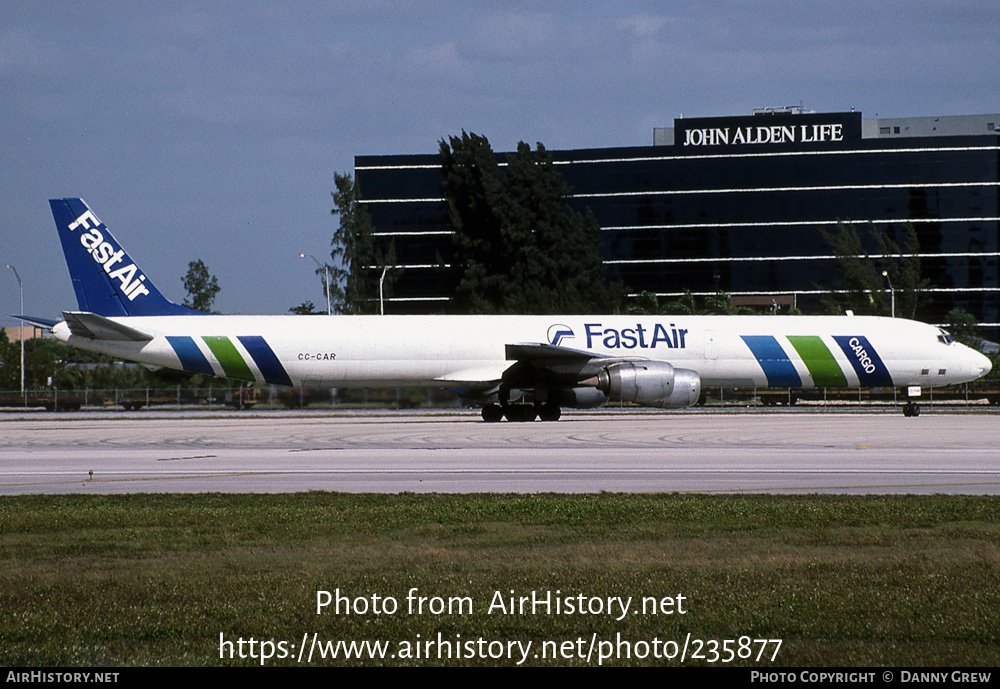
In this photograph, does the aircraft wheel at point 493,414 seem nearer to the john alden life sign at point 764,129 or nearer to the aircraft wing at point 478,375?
the aircraft wing at point 478,375

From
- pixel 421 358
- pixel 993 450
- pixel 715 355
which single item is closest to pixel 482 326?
pixel 421 358

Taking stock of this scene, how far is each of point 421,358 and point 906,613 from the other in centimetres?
3135

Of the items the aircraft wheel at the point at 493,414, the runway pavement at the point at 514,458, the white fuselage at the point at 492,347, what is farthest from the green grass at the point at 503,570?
the white fuselage at the point at 492,347

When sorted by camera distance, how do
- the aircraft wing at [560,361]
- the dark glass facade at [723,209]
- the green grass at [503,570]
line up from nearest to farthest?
the green grass at [503,570] < the aircraft wing at [560,361] < the dark glass facade at [723,209]

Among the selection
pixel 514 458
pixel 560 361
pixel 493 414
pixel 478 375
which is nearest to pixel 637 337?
pixel 560 361

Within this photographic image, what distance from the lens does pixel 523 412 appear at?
123 ft

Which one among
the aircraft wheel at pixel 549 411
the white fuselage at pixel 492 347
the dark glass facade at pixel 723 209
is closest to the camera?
the aircraft wheel at pixel 549 411

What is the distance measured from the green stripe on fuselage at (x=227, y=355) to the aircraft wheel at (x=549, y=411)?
9717 mm

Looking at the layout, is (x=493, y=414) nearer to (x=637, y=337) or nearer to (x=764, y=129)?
(x=637, y=337)

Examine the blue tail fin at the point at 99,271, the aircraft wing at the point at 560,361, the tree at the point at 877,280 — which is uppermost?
the tree at the point at 877,280

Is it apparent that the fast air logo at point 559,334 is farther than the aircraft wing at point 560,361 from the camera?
Yes

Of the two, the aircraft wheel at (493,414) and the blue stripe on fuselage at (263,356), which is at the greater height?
the blue stripe on fuselage at (263,356)

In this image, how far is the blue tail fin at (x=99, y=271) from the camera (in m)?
39.7

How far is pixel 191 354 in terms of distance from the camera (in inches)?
1505
